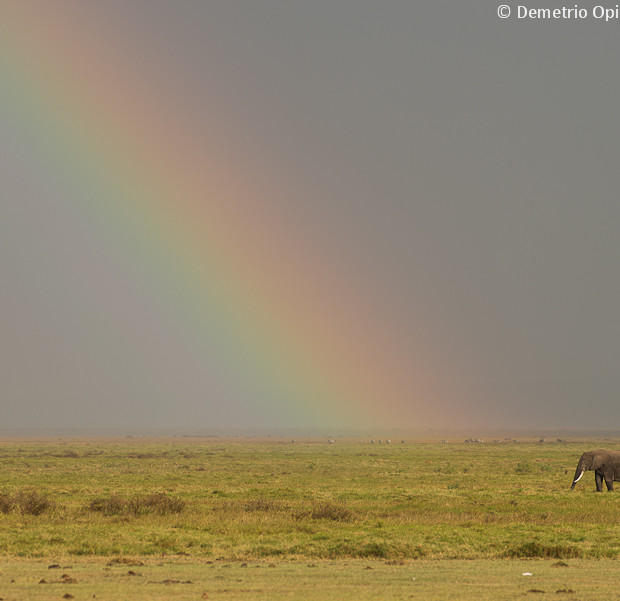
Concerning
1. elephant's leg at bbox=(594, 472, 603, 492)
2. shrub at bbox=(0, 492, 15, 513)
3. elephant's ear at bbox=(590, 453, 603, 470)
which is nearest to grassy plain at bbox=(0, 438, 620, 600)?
shrub at bbox=(0, 492, 15, 513)

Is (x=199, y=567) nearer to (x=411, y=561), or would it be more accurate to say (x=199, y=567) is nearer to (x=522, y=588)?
(x=411, y=561)

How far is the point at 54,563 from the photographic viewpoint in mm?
24375

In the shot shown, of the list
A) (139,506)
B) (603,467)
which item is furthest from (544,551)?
(603,467)

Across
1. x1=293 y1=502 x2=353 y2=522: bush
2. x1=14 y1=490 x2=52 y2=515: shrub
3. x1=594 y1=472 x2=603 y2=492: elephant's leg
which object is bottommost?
x1=594 y1=472 x2=603 y2=492: elephant's leg

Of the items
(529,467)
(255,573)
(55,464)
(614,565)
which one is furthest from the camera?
(55,464)

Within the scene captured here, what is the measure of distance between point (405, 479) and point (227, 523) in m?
30.2

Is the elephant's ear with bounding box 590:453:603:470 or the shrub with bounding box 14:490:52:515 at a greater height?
the elephant's ear with bounding box 590:453:603:470

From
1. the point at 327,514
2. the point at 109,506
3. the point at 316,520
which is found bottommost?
the point at 316,520

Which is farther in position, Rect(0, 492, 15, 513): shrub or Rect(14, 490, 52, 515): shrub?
Rect(0, 492, 15, 513): shrub

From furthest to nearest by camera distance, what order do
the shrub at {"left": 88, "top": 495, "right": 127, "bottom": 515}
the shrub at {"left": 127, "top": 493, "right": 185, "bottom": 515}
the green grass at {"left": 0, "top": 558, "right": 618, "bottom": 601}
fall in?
the shrub at {"left": 88, "top": 495, "right": 127, "bottom": 515} → the shrub at {"left": 127, "top": 493, "right": 185, "bottom": 515} → the green grass at {"left": 0, "top": 558, "right": 618, "bottom": 601}

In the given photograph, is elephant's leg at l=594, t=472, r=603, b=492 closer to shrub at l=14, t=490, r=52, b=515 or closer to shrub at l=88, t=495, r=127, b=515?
shrub at l=88, t=495, r=127, b=515

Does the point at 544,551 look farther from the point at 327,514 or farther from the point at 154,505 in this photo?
the point at 154,505

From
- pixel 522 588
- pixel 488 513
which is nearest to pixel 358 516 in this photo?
pixel 488 513

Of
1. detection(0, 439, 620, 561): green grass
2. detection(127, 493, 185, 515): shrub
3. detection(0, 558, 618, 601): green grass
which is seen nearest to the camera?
detection(0, 558, 618, 601): green grass
